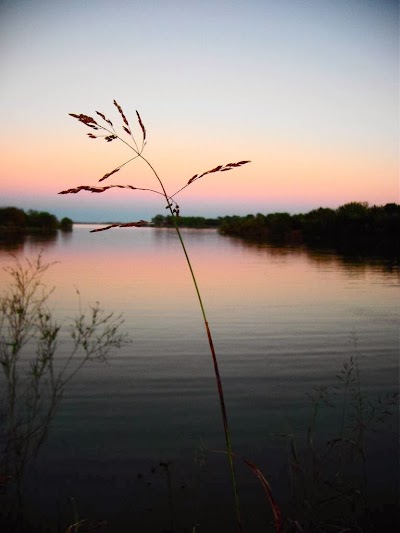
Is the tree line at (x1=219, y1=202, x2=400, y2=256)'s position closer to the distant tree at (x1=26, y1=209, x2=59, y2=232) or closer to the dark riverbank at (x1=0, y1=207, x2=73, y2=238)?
the dark riverbank at (x1=0, y1=207, x2=73, y2=238)

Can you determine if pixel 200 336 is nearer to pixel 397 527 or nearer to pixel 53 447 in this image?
pixel 53 447

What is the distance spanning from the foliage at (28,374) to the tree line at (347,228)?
121 feet

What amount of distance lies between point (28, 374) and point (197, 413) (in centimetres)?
234

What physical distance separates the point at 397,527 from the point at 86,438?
3.28m

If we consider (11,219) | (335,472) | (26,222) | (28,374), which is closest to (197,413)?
(335,472)

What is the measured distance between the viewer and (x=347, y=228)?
6069 centimetres

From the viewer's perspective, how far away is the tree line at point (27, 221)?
96.9m

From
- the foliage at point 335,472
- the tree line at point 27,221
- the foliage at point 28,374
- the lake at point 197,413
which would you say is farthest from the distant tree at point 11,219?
the foliage at point 335,472

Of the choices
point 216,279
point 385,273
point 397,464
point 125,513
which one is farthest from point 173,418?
point 385,273

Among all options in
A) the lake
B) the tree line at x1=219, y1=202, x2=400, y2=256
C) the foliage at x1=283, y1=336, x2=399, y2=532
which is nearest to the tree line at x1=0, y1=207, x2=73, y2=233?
the tree line at x1=219, y1=202, x2=400, y2=256

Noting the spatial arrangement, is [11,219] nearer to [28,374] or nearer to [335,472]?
[28,374]

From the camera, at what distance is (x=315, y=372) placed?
8.12 m

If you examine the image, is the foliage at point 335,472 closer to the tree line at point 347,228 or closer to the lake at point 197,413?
the lake at point 197,413

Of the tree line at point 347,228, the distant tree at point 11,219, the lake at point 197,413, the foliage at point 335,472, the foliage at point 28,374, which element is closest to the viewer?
the foliage at point 335,472
